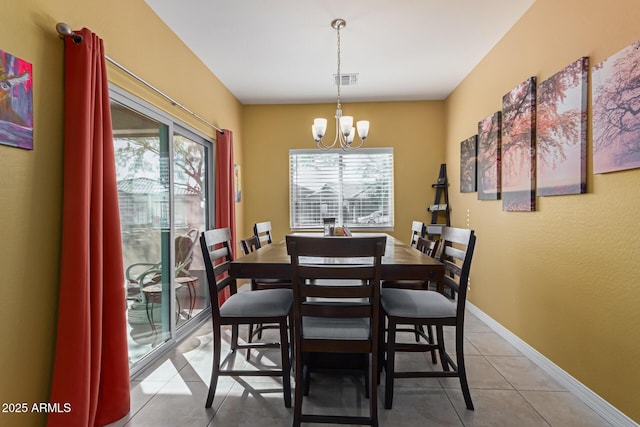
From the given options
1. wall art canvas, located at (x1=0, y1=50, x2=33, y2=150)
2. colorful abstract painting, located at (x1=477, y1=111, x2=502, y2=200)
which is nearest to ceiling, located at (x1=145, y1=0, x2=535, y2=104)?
colorful abstract painting, located at (x1=477, y1=111, x2=502, y2=200)

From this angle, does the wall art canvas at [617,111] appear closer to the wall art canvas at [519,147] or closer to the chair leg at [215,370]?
the wall art canvas at [519,147]

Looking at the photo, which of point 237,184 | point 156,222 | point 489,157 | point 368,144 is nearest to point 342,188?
point 368,144

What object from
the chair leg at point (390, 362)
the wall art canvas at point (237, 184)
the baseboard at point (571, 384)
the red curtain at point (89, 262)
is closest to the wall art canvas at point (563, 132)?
the baseboard at point (571, 384)

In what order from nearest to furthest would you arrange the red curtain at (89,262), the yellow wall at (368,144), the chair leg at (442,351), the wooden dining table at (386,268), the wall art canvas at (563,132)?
the red curtain at (89,262) → the wooden dining table at (386,268) → the wall art canvas at (563,132) → the chair leg at (442,351) → the yellow wall at (368,144)

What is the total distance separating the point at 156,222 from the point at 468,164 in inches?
132

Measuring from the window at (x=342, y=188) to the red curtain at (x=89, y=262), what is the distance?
3050 millimetres

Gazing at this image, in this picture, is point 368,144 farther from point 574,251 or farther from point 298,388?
point 298,388

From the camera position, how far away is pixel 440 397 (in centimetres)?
191

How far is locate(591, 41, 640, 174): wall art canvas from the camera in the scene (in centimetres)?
152

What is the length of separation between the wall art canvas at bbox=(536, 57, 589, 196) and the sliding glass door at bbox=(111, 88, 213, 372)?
2.90 meters

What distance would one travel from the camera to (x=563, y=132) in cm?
203

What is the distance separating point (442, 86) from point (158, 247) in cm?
383

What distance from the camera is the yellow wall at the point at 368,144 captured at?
4539 millimetres

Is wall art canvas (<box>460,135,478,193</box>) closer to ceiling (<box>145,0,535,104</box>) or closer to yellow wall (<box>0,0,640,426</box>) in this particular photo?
yellow wall (<box>0,0,640,426</box>)
